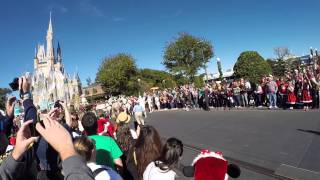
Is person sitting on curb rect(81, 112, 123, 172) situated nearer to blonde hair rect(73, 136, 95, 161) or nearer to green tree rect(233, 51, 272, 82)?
blonde hair rect(73, 136, 95, 161)

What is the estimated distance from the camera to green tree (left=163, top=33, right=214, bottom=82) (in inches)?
2509

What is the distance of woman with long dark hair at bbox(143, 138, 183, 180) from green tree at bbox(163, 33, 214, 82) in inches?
2343

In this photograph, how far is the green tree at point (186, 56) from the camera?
2509 inches

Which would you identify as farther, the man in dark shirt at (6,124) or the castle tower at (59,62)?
the castle tower at (59,62)

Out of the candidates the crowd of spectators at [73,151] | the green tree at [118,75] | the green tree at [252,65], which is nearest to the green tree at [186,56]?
the green tree at [118,75]

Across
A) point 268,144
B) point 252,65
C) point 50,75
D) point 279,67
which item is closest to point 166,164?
point 268,144

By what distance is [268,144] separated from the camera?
368 inches

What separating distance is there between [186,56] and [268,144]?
56.4 meters

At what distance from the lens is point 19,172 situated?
3.32 metres

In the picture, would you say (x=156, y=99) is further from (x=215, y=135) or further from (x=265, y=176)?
(x=265, y=176)

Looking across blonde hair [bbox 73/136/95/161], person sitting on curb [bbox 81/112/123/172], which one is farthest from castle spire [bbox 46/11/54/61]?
blonde hair [bbox 73/136/95/161]

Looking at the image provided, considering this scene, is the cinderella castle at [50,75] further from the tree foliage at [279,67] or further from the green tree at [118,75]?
the tree foliage at [279,67]

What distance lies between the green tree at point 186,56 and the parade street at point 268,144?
49.2m

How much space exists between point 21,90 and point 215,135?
8602 millimetres
